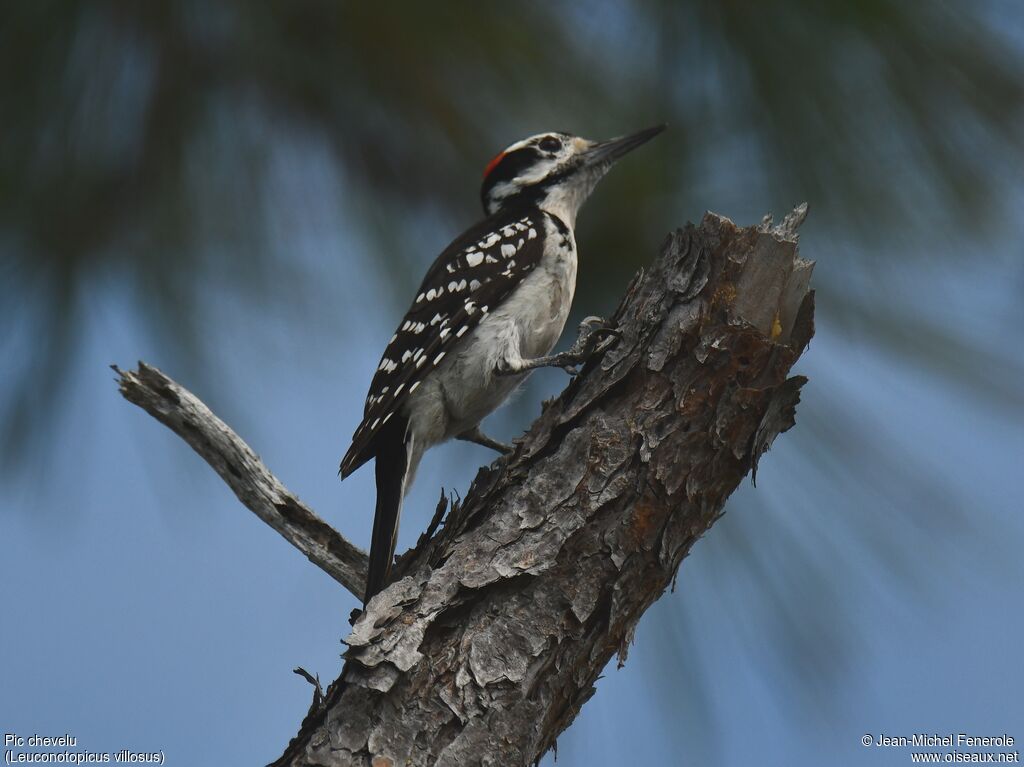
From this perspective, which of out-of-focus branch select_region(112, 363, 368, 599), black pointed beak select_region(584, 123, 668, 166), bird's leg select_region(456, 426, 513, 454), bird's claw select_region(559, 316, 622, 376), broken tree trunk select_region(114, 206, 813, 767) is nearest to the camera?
broken tree trunk select_region(114, 206, 813, 767)

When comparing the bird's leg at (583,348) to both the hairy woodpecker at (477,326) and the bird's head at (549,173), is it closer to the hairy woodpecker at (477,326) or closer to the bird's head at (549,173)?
the hairy woodpecker at (477,326)

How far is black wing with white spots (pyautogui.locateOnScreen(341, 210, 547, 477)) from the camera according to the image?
2877 mm

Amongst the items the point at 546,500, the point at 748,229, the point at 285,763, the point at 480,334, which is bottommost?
the point at 285,763

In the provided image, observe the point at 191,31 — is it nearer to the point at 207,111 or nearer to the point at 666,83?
the point at 207,111

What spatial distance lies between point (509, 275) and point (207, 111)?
86 cm

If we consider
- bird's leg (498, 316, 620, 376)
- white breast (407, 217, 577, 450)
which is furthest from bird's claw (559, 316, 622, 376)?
white breast (407, 217, 577, 450)

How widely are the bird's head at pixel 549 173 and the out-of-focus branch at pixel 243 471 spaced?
3.33 ft

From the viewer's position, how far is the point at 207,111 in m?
2.68

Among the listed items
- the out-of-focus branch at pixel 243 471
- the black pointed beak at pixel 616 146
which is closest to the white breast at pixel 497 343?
the black pointed beak at pixel 616 146

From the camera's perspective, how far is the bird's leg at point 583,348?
2336 mm

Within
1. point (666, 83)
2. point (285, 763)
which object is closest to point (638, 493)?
point (285, 763)

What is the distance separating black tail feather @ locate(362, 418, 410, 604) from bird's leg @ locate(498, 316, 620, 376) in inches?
14.8

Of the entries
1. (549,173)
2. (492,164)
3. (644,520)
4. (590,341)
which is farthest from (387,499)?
(549,173)

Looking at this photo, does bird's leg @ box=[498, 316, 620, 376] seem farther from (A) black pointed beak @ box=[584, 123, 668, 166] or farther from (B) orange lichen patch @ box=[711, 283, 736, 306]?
(A) black pointed beak @ box=[584, 123, 668, 166]
